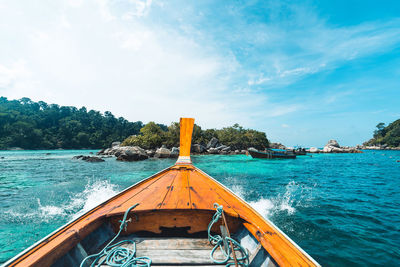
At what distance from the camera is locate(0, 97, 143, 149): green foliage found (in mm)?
56812

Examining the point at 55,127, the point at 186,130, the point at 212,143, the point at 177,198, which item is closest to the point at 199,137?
the point at 212,143

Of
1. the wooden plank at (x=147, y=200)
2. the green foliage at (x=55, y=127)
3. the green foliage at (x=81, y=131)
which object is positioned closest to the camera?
the wooden plank at (x=147, y=200)

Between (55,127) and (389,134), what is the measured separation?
137 m

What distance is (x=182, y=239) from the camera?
2.26 m

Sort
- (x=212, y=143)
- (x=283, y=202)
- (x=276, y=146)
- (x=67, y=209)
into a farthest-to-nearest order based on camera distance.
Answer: (x=276, y=146) < (x=212, y=143) < (x=283, y=202) < (x=67, y=209)

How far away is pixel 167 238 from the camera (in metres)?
2.28

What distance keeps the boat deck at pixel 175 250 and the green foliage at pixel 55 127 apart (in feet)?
256

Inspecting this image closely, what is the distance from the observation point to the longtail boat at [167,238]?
163cm

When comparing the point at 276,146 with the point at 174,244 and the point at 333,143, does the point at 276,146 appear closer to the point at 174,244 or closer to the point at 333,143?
the point at 333,143

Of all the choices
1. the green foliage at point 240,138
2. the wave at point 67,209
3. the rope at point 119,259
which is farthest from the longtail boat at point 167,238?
the green foliage at point 240,138

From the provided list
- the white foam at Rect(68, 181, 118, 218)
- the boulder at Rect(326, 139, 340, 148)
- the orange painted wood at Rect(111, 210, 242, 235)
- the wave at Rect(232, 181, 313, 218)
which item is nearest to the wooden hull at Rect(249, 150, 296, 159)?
the wave at Rect(232, 181, 313, 218)

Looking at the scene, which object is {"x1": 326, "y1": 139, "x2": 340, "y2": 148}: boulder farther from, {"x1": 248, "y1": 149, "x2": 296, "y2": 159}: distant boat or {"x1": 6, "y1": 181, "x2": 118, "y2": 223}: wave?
{"x1": 6, "y1": 181, "x2": 118, "y2": 223}: wave

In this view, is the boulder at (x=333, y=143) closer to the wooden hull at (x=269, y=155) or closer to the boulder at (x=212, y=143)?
the wooden hull at (x=269, y=155)

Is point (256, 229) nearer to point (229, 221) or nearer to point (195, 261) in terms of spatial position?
point (229, 221)
